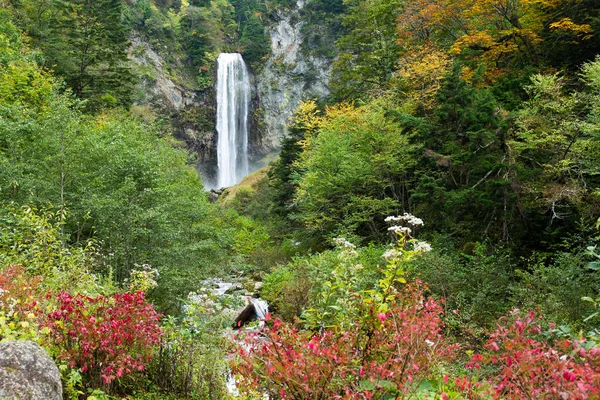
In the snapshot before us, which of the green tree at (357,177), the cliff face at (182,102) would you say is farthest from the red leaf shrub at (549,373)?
the cliff face at (182,102)

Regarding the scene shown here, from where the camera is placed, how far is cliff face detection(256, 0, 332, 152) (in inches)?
1779

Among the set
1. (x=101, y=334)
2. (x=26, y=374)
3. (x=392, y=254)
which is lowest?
(x=101, y=334)

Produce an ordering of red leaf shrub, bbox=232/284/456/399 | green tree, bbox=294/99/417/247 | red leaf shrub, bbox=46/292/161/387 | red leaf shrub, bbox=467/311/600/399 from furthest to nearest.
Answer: green tree, bbox=294/99/417/247
red leaf shrub, bbox=46/292/161/387
red leaf shrub, bbox=232/284/456/399
red leaf shrub, bbox=467/311/600/399

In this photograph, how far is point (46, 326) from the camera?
3279 millimetres

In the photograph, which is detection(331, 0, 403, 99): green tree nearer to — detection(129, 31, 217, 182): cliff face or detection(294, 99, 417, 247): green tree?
detection(294, 99, 417, 247): green tree

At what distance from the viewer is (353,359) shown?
2715mm

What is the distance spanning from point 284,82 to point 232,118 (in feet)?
24.3

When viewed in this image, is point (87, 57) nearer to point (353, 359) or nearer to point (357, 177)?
point (357, 177)

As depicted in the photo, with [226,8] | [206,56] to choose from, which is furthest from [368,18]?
[226,8]

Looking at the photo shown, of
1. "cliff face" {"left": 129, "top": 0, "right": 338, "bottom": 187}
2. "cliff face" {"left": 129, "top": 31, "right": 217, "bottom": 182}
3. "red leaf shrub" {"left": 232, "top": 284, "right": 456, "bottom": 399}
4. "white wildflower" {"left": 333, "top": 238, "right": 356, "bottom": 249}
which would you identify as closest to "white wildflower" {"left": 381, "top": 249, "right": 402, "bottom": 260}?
"red leaf shrub" {"left": 232, "top": 284, "right": 456, "bottom": 399}

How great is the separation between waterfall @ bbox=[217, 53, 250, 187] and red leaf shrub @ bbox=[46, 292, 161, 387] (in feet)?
131

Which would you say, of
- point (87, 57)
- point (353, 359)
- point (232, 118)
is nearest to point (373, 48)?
point (87, 57)

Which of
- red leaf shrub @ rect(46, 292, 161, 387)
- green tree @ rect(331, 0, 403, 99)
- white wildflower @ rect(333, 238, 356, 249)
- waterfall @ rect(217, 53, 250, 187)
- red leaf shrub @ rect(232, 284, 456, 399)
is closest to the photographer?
red leaf shrub @ rect(232, 284, 456, 399)

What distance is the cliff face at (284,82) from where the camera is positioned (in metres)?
45.2
